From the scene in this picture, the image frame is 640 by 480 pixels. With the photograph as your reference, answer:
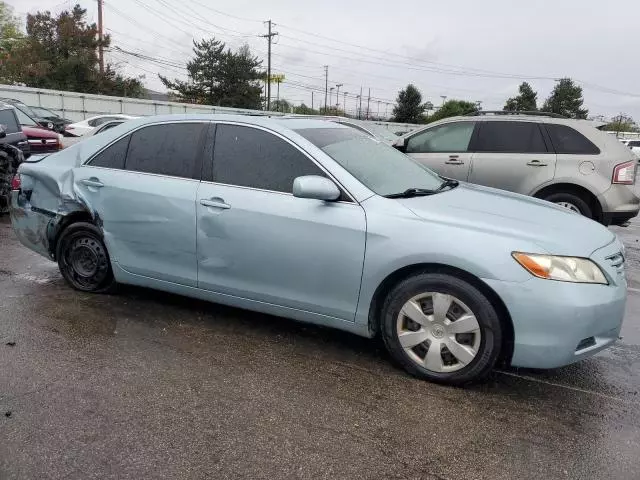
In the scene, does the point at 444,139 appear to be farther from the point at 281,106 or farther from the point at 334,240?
the point at 281,106

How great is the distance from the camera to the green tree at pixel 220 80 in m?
59.8

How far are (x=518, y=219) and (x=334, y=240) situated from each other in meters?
1.12

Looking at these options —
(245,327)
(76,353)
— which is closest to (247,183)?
(245,327)

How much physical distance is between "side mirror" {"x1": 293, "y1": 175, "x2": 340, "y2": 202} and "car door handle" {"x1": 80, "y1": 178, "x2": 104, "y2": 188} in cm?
181

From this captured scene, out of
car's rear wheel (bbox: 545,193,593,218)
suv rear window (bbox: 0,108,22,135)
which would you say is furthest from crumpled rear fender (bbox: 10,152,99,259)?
suv rear window (bbox: 0,108,22,135)

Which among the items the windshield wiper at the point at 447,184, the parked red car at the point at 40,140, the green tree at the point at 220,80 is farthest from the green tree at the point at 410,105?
the windshield wiper at the point at 447,184

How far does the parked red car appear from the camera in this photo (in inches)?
457

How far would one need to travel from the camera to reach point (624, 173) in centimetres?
707

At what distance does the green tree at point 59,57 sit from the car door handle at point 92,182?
43819 millimetres

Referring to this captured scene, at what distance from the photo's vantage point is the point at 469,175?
7.75 m

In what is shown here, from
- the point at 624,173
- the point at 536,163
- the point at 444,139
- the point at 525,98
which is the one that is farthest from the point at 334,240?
the point at 525,98

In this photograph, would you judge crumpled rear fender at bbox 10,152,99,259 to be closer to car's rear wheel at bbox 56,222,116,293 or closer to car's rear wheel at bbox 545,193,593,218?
car's rear wheel at bbox 56,222,116,293

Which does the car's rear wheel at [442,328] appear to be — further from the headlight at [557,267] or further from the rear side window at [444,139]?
the rear side window at [444,139]

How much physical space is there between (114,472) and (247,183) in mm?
2007
